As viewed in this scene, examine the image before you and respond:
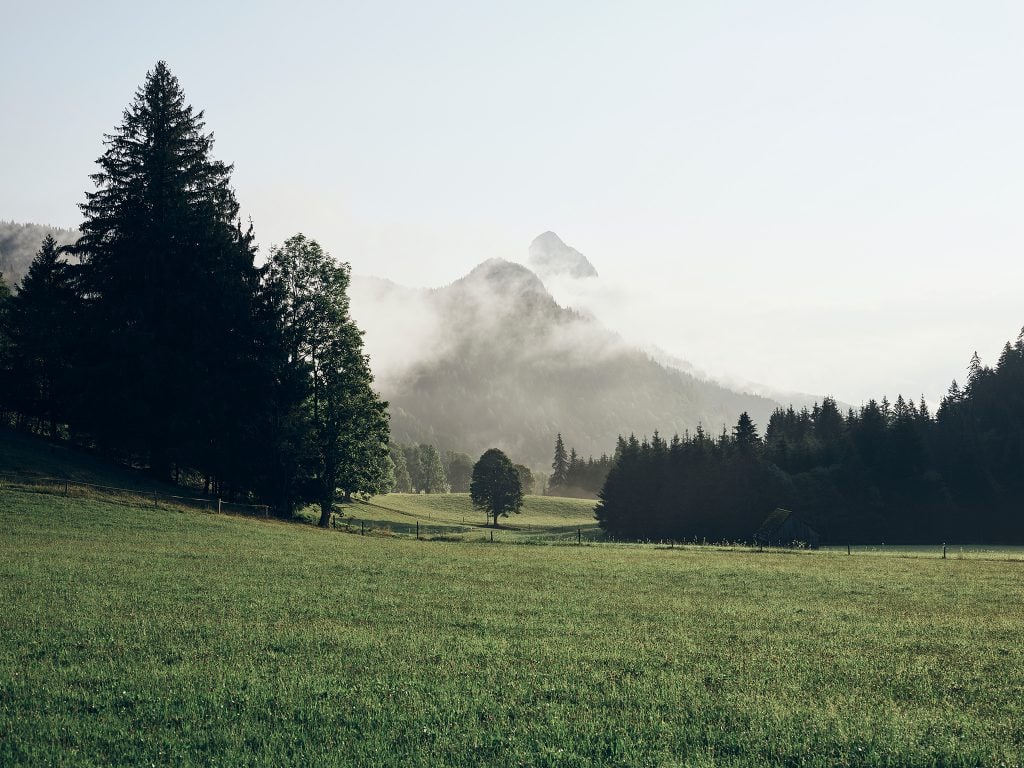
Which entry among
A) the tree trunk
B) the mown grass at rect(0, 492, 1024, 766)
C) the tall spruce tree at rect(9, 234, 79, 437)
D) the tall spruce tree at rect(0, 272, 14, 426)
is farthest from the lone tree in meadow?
the mown grass at rect(0, 492, 1024, 766)

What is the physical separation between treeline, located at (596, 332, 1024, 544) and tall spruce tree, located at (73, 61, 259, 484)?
Result: 76.1m

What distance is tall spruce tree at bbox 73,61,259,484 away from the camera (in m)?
56.7

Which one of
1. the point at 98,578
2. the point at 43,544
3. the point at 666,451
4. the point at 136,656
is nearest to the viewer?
the point at 136,656

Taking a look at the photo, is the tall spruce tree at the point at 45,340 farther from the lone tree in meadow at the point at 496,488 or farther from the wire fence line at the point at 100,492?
the lone tree in meadow at the point at 496,488

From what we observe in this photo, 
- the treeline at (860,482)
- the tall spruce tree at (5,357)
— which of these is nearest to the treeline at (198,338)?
the tall spruce tree at (5,357)

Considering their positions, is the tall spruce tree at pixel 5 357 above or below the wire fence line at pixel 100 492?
above

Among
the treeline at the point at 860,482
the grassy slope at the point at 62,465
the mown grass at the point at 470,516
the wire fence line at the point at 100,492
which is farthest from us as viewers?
the mown grass at the point at 470,516

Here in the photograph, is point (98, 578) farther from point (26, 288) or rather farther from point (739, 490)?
point (739, 490)

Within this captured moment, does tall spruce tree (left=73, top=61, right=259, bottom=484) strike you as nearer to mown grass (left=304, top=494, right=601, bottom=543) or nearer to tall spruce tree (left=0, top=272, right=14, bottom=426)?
tall spruce tree (left=0, top=272, right=14, bottom=426)

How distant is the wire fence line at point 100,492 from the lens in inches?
1887

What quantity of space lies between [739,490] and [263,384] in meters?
75.9

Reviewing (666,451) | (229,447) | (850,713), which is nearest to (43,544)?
(229,447)

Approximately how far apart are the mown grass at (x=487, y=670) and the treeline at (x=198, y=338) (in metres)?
28.7

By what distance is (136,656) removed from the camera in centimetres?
1490
